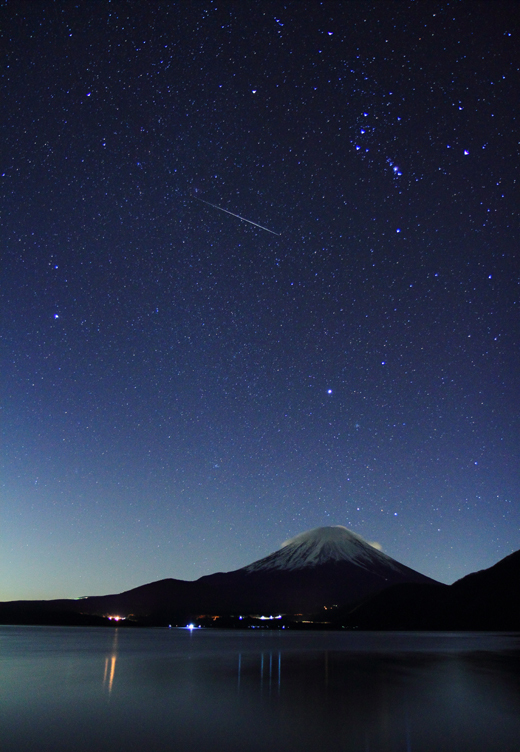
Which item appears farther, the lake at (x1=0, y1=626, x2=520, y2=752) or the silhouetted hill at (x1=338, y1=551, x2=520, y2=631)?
the silhouetted hill at (x1=338, y1=551, x2=520, y2=631)

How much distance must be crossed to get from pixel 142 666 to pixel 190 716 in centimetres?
2215

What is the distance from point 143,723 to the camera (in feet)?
54.7

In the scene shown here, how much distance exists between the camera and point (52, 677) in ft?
96.9

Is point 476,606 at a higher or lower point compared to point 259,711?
lower

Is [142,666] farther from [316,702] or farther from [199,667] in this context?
[316,702]

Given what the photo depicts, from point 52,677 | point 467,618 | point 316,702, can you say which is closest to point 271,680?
point 316,702

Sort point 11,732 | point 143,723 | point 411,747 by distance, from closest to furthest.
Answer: point 411,747 < point 11,732 < point 143,723

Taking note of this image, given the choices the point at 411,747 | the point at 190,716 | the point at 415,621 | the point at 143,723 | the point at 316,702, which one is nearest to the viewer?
the point at 411,747

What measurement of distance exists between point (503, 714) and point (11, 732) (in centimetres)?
1425

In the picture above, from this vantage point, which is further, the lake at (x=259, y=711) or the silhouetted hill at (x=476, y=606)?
the silhouetted hill at (x=476, y=606)

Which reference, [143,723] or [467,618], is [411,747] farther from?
[467,618]

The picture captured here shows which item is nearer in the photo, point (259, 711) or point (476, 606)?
point (259, 711)

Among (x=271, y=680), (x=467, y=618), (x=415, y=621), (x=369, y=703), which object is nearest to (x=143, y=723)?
(x=369, y=703)

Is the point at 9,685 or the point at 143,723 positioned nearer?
the point at 143,723
